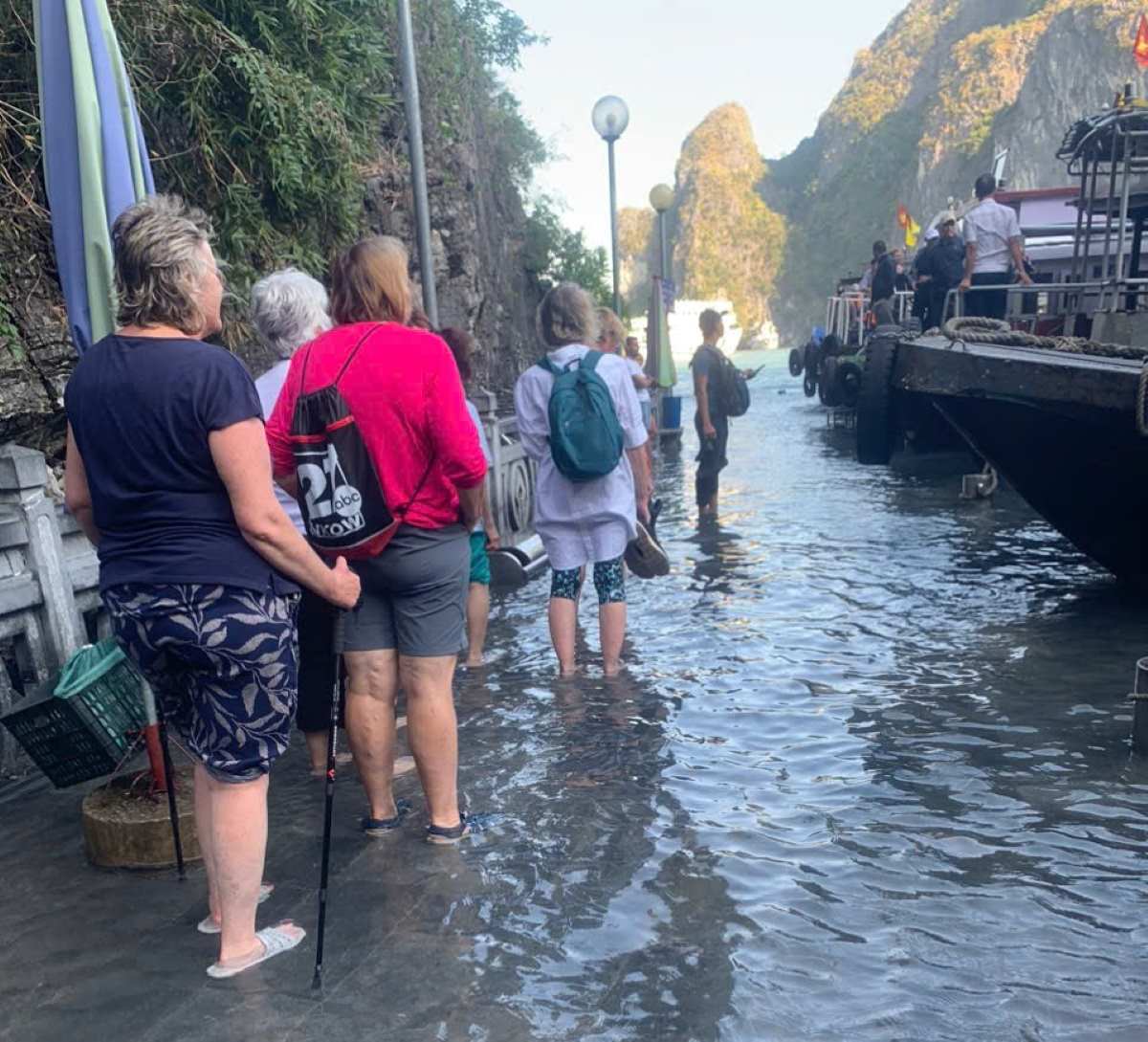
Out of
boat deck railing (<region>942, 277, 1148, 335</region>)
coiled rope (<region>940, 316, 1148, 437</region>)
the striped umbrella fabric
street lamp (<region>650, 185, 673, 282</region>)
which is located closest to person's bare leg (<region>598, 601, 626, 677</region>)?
coiled rope (<region>940, 316, 1148, 437</region>)

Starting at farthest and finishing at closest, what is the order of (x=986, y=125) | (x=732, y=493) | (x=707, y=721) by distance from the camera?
(x=986, y=125) → (x=732, y=493) → (x=707, y=721)

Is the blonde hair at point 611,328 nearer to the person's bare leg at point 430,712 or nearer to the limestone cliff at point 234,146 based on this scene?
the limestone cliff at point 234,146

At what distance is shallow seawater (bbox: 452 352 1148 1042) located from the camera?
3135 millimetres

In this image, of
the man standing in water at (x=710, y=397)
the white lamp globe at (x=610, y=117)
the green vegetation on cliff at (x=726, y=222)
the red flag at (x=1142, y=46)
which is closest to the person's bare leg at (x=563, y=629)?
the man standing in water at (x=710, y=397)

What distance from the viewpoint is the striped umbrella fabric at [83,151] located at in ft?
13.5

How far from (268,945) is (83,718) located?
44.6 inches

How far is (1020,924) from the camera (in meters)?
3.51

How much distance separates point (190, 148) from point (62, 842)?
6718 millimetres

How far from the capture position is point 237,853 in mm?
3209

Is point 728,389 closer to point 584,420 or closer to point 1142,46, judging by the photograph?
point 584,420

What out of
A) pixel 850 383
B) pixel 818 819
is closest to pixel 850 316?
pixel 850 383

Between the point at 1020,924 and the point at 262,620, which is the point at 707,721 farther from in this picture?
the point at 262,620

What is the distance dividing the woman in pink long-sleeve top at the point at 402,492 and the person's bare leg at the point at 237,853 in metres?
0.80

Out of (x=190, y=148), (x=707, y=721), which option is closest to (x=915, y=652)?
(x=707, y=721)
